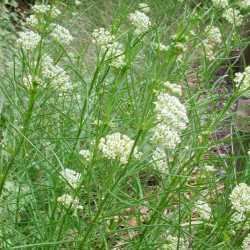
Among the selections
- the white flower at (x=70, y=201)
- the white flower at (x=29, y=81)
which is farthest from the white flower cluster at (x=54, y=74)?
the white flower at (x=70, y=201)

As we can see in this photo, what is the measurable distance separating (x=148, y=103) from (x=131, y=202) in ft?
1.14

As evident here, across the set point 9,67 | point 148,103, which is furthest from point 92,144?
point 9,67

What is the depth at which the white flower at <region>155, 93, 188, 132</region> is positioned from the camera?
154cm

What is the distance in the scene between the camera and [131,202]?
181cm

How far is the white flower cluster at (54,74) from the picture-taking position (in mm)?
2047

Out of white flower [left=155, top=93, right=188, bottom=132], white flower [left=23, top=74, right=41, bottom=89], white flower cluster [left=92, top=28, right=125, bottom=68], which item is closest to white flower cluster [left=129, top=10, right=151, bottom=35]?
white flower cluster [left=92, top=28, right=125, bottom=68]

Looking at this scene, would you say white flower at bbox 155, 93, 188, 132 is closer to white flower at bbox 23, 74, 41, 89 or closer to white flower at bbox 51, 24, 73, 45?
white flower at bbox 23, 74, 41, 89

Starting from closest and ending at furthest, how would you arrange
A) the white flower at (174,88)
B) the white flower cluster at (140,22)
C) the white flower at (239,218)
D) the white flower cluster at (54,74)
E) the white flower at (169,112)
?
the white flower at (169,112)
the white flower at (174,88)
the white flower at (239,218)
the white flower cluster at (54,74)
the white flower cluster at (140,22)

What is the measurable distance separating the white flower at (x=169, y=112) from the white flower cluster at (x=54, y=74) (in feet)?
1.97

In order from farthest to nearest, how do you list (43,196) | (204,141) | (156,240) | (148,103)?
1. (43,196)
2. (156,240)
3. (204,141)
4. (148,103)

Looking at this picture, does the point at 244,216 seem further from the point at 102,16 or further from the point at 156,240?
the point at 102,16

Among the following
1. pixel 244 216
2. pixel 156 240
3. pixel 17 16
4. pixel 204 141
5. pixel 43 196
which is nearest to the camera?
pixel 244 216

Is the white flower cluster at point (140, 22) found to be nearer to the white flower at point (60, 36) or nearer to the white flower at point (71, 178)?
the white flower at point (60, 36)

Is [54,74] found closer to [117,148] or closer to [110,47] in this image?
[110,47]
